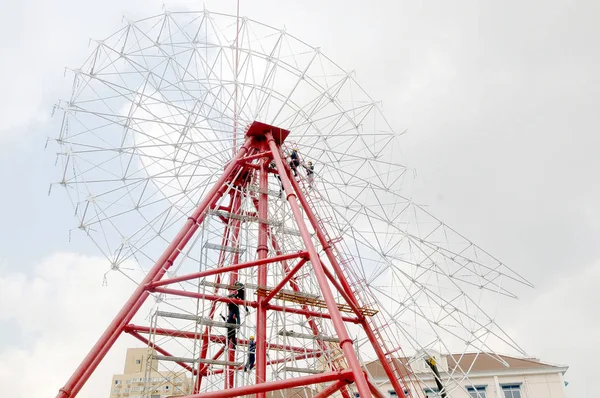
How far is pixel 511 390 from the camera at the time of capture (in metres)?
31.8

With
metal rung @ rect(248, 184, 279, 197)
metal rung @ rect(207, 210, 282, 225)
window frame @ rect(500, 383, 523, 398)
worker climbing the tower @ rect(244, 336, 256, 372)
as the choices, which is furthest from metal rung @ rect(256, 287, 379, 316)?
window frame @ rect(500, 383, 523, 398)

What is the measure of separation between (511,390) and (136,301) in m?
24.9

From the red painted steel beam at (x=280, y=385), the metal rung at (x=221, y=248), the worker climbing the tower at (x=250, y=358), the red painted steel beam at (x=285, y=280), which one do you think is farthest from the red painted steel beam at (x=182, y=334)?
the red painted steel beam at (x=280, y=385)

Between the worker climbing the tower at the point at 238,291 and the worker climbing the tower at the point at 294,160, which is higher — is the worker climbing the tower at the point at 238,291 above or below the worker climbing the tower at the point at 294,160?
below

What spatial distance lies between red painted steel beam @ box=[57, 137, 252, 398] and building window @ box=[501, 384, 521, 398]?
72.6 feet

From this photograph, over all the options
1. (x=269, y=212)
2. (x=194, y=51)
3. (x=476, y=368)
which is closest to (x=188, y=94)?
(x=194, y=51)

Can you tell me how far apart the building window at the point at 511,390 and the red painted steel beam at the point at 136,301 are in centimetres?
2214

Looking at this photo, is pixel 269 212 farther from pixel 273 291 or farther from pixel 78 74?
pixel 78 74

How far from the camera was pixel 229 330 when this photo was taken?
16766 mm

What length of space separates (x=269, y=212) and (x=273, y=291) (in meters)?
4.82

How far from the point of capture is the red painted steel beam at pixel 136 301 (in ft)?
41.5

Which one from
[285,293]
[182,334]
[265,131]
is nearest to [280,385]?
[285,293]

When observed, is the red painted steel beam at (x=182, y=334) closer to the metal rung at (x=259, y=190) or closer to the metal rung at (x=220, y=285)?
the metal rung at (x=220, y=285)

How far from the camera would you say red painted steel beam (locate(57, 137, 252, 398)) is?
1264 cm
